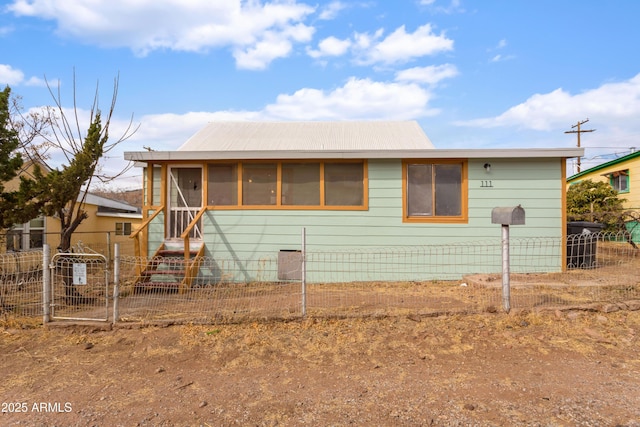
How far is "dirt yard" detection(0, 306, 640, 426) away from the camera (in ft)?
9.75

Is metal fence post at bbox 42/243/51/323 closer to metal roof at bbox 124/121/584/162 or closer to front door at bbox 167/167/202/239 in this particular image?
metal roof at bbox 124/121/584/162

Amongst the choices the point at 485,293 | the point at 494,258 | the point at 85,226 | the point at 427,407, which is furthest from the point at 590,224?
the point at 85,226

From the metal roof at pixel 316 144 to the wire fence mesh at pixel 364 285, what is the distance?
1.98m

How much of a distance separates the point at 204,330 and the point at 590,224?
9.72 metres

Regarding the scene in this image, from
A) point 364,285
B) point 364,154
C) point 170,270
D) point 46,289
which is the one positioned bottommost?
point 364,285

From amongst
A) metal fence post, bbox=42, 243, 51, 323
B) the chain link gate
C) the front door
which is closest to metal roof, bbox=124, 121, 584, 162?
the front door

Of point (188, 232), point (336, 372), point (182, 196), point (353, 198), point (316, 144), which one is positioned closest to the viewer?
point (336, 372)

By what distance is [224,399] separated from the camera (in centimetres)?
323

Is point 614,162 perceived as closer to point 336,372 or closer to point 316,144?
point 316,144

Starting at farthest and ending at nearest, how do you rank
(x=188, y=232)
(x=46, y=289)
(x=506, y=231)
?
(x=188, y=232) → (x=506, y=231) → (x=46, y=289)

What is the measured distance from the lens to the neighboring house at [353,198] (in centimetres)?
818

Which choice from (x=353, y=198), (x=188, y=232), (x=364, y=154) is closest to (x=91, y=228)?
(x=188, y=232)

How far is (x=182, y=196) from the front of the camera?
8.84 meters

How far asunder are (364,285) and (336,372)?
4.06 metres
